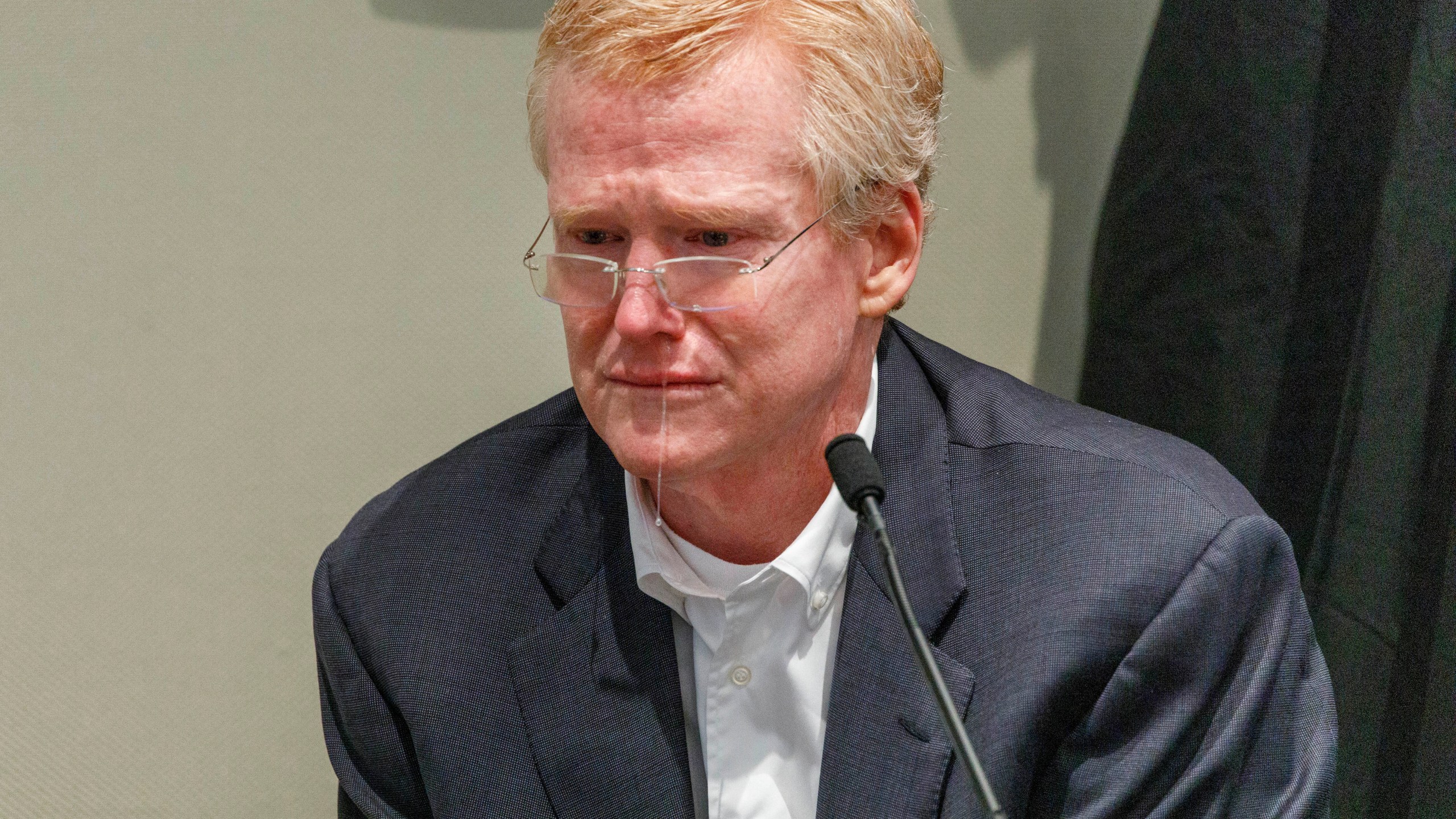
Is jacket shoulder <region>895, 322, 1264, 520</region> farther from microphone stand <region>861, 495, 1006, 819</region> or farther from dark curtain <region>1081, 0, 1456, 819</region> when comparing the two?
microphone stand <region>861, 495, 1006, 819</region>

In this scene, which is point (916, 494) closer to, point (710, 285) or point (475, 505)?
point (710, 285)

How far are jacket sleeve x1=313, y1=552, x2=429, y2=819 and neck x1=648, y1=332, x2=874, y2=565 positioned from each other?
0.35m

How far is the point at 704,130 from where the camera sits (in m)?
1.12

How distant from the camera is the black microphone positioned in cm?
80

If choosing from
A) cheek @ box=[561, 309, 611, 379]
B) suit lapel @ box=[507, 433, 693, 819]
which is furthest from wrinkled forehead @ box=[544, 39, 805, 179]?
suit lapel @ box=[507, 433, 693, 819]

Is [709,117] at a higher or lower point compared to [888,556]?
higher

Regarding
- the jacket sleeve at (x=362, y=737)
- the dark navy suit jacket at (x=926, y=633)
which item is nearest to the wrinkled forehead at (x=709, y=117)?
the dark navy suit jacket at (x=926, y=633)

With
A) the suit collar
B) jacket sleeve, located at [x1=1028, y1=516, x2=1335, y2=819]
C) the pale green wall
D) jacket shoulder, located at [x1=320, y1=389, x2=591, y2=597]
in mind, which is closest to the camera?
jacket sleeve, located at [x1=1028, y1=516, x2=1335, y2=819]

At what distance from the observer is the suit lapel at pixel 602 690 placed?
1.27 metres

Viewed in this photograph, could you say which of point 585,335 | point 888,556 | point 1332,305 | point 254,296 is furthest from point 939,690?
point 254,296

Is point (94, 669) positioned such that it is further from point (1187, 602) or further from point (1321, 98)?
point (1321, 98)

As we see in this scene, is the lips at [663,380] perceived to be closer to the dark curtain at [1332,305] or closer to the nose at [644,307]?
Answer: the nose at [644,307]

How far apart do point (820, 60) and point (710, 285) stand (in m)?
0.23

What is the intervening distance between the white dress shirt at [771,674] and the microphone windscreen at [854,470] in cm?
36
